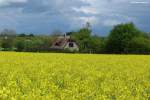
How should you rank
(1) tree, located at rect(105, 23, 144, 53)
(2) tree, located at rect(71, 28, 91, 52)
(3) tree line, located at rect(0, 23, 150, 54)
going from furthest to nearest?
(2) tree, located at rect(71, 28, 91, 52)
(1) tree, located at rect(105, 23, 144, 53)
(3) tree line, located at rect(0, 23, 150, 54)


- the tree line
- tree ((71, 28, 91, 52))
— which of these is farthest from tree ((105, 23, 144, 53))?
tree ((71, 28, 91, 52))

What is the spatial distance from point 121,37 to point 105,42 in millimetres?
7340

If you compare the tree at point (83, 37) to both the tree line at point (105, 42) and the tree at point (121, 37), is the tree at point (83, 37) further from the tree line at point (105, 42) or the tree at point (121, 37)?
the tree at point (121, 37)

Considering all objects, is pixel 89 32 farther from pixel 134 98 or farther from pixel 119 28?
pixel 134 98

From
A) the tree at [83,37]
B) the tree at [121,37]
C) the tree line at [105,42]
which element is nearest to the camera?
the tree line at [105,42]

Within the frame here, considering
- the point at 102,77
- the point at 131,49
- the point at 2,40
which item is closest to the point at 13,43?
the point at 2,40

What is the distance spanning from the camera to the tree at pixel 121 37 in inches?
3568

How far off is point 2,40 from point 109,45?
30682 mm

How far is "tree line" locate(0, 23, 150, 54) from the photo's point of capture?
8444 centimetres

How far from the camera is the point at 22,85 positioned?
37.9 ft

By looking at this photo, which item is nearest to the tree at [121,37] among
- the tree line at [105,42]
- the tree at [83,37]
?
the tree line at [105,42]

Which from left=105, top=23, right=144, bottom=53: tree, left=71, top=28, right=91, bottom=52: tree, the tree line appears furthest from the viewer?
left=71, top=28, right=91, bottom=52: tree

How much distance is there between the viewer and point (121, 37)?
10056cm

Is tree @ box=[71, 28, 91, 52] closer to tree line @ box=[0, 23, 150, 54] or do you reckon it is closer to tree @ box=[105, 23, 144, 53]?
tree line @ box=[0, 23, 150, 54]
